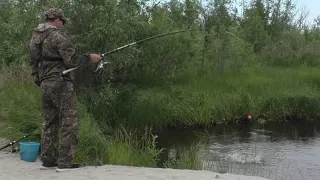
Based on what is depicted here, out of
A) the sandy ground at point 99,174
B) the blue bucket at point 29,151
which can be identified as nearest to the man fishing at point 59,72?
the sandy ground at point 99,174

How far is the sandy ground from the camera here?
241 inches

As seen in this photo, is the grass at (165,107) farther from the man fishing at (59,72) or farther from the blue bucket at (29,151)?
the man fishing at (59,72)

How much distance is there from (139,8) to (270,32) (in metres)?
14.3

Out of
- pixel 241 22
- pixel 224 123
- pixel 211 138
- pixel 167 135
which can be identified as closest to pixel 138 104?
pixel 167 135

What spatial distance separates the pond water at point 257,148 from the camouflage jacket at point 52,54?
3.37 m

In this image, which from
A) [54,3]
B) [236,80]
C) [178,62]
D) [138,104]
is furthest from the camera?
[236,80]

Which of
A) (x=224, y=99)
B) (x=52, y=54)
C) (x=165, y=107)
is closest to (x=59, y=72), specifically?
(x=52, y=54)

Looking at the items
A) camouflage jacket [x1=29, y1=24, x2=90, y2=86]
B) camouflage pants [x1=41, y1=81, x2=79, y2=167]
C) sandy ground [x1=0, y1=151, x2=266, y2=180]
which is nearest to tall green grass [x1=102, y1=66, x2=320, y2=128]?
sandy ground [x1=0, y1=151, x2=266, y2=180]

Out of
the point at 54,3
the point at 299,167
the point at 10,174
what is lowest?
the point at 299,167

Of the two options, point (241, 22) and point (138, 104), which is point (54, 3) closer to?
point (138, 104)

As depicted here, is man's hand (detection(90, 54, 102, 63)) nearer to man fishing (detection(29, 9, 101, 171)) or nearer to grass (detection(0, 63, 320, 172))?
man fishing (detection(29, 9, 101, 171))

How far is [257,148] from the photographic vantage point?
1134 centimetres

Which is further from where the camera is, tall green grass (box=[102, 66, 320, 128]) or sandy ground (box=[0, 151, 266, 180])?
tall green grass (box=[102, 66, 320, 128])

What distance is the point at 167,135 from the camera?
42.6ft
